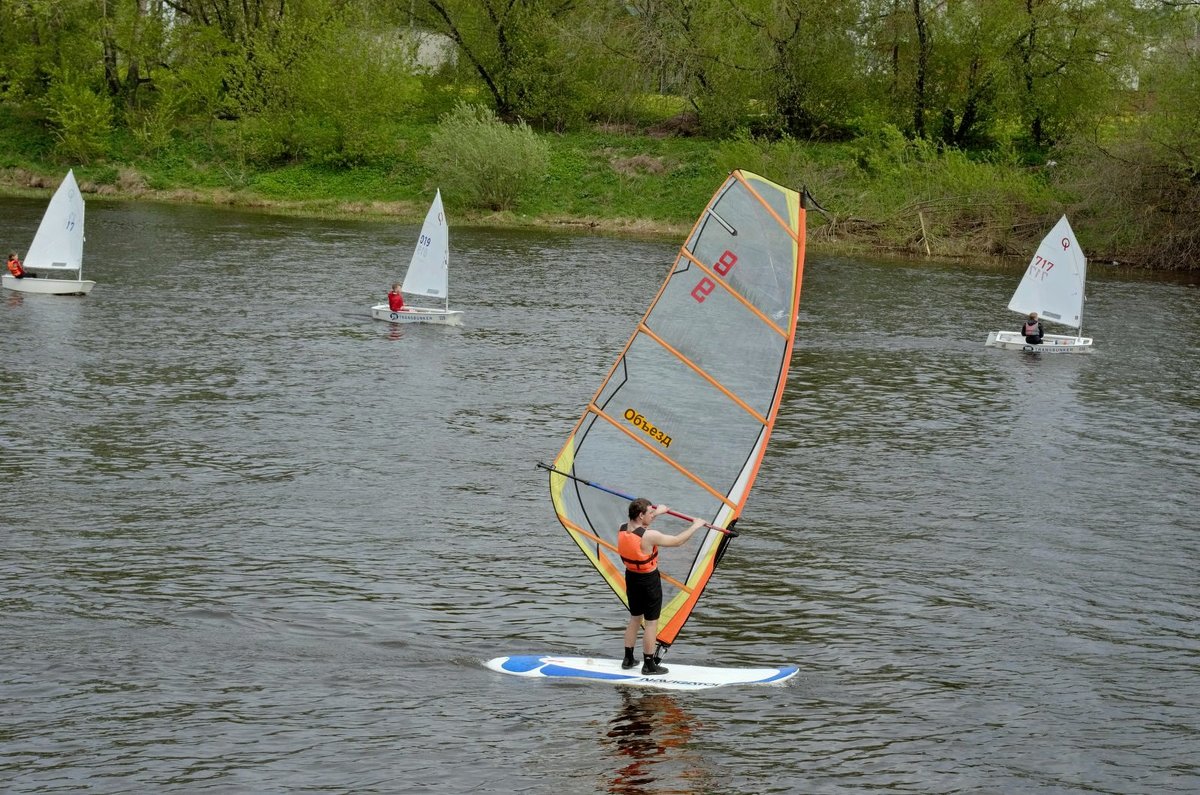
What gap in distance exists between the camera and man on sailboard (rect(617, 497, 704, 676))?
15.1 metres

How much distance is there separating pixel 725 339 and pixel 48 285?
3381 centimetres

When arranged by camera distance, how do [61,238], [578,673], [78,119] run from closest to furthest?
[578,673] → [61,238] → [78,119]

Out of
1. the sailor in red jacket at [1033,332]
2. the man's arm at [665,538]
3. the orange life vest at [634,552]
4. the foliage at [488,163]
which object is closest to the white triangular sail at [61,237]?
the sailor in red jacket at [1033,332]

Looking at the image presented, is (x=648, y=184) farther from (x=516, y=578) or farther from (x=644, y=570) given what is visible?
(x=644, y=570)

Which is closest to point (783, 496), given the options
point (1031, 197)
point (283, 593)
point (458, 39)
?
point (283, 593)

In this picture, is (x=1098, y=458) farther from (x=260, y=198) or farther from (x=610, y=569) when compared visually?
(x=260, y=198)

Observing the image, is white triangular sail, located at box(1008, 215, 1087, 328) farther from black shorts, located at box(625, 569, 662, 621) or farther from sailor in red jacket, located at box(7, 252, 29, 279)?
sailor in red jacket, located at box(7, 252, 29, 279)

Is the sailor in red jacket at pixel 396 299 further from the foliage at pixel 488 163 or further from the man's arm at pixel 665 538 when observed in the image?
the foliage at pixel 488 163

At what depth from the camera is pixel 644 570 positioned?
50.4 ft

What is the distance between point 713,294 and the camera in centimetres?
1638

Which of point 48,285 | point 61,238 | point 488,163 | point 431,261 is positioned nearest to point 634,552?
point 431,261

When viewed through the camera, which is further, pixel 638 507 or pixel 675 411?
pixel 675 411

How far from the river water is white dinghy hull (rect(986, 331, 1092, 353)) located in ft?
6.86

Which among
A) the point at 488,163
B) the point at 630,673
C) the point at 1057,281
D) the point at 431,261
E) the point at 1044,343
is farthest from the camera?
the point at 488,163
